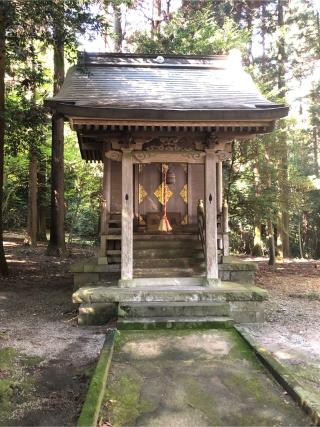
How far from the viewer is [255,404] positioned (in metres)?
3.83

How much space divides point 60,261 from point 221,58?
337 inches

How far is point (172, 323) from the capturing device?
6.34 m

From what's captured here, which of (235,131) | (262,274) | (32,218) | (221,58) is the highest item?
(221,58)

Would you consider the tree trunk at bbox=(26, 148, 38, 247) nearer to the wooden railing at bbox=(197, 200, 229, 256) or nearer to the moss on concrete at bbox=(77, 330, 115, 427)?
the wooden railing at bbox=(197, 200, 229, 256)

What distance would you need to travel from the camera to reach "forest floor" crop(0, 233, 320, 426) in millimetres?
4023

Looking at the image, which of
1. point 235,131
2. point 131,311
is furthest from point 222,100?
point 131,311

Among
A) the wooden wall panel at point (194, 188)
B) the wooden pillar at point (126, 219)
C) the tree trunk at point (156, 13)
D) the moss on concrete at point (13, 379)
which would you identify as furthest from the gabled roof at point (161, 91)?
the tree trunk at point (156, 13)

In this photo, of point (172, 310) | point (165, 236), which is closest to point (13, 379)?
point (172, 310)

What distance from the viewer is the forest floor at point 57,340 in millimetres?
4023

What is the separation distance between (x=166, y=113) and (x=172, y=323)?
3.61 metres

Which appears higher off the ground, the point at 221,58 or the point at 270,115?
the point at 221,58

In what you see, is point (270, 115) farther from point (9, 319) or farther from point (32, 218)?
point (32, 218)

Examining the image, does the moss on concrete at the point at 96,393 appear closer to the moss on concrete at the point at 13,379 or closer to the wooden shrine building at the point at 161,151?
the moss on concrete at the point at 13,379

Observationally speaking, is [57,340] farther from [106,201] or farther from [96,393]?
[106,201]
